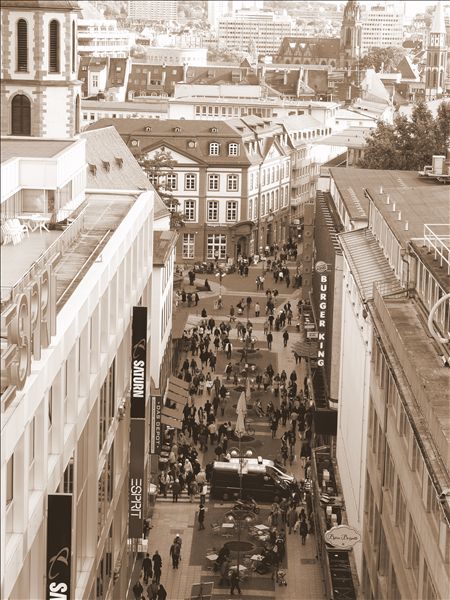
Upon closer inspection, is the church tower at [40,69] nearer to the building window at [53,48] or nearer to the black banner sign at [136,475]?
the building window at [53,48]

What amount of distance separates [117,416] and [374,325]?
7.82 metres

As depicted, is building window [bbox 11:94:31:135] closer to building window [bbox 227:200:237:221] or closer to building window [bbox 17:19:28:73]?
building window [bbox 17:19:28:73]

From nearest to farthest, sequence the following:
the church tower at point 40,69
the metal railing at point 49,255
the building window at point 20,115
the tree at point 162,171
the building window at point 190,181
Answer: the metal railing at point 49,255 < the church tower at point 40,69 < the building window at point 20,115 < the tree at point 162,171 < the building window at point 190,181

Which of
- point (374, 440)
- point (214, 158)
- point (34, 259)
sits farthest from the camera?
point (214, 158)

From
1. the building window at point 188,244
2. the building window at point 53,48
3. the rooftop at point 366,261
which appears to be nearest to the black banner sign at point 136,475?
the rooftop at point 366,261

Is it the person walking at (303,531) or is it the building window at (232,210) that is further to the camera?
the building window at (232,210)

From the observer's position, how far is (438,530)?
27875mm

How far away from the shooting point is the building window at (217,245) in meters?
111

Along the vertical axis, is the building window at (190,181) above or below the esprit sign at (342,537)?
below

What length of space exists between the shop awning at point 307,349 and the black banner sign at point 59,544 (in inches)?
1659

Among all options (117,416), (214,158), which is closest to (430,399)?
(117,416)

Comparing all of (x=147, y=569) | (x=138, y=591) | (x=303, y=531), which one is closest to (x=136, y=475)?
(x=138, y=591)

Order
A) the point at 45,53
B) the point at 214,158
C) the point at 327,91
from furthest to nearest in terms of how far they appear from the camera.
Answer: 1. the point at 327,91
2. the point at 214,158
3. the point at 45,53

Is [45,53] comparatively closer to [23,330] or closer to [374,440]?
[374,440]
